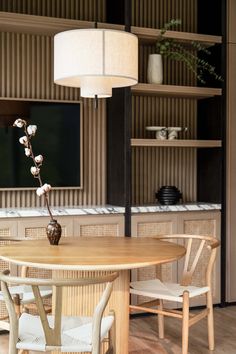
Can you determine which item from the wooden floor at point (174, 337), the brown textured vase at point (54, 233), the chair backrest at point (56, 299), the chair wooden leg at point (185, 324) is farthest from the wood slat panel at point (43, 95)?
the chair backrest at point (56, 299)

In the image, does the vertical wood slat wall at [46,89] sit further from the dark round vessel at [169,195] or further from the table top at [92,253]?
the table top at [92,253]

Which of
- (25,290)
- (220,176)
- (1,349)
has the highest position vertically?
(220,176)

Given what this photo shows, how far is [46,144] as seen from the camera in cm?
453

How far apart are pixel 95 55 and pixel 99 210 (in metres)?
1.79

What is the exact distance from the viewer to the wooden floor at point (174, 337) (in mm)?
3729

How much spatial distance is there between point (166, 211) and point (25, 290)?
152 cm

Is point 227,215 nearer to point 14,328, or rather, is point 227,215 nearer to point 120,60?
point 120,60

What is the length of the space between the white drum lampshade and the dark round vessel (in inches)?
77.3

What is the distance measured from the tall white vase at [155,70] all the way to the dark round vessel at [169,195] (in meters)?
0.91

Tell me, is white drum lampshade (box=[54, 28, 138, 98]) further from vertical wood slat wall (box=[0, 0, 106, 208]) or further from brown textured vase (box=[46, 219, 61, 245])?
vertical wood slat wall (box=[0, 0, 106, 208])

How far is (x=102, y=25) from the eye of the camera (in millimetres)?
4465

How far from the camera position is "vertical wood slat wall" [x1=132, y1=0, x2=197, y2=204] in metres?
4.95

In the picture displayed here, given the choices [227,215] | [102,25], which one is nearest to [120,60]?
[102,25]

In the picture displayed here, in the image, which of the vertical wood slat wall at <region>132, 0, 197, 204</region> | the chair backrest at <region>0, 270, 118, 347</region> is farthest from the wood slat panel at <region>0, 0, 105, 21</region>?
the chair backrest at <region>0, 270, 118, 347</region>
